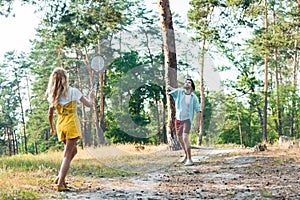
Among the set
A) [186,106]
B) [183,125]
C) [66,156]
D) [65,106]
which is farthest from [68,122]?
[183,125]

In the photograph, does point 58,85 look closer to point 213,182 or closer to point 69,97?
point 69,97

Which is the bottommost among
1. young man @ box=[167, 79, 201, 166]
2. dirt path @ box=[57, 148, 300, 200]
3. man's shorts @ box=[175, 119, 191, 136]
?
dirt path @ box=[57, 148, 300, 200]

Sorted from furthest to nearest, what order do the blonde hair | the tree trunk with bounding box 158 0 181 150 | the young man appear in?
the tree trunk with bounding box 158 0 181 150
the young man
the blonde hair

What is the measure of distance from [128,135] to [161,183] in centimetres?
100

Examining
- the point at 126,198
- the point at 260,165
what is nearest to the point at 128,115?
the point at 126,198

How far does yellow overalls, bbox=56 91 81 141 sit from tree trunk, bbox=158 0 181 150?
282 cm

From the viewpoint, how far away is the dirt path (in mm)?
5594

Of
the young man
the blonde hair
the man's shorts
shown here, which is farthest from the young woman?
the man's shorts

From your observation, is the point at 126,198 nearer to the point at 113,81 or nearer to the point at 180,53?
the point at 113,81

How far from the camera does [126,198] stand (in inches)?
214

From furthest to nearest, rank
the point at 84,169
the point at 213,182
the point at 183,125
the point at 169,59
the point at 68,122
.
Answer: the point at 169,59 < the point at 84,169 < the point at 183,125 < the point at 213,182 < the point at 68,122

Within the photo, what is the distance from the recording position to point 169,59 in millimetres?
10352

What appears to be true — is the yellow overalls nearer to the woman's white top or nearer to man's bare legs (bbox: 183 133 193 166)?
the woman's white top

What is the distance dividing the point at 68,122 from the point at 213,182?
2.82 m
